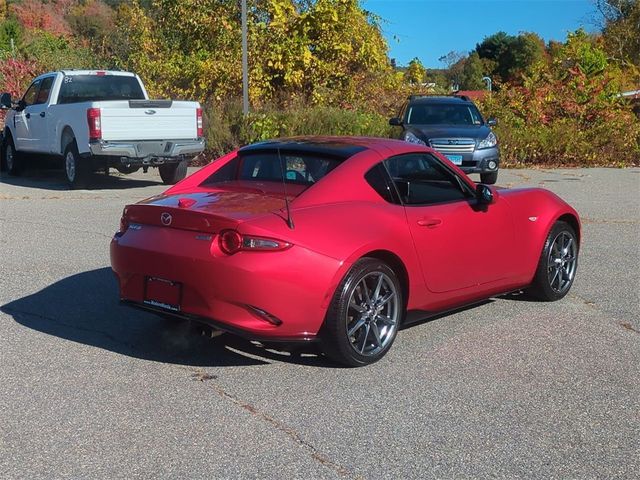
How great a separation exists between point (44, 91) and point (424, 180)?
11648mm

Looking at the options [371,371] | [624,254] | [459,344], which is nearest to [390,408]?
[371,371]

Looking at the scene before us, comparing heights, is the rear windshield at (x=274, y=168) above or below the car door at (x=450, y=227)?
above

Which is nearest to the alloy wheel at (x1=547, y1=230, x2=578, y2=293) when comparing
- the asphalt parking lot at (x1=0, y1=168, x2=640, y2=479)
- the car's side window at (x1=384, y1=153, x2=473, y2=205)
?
the asphalt parking lot at (x1=0, y1=168, x2=640, y2=479)

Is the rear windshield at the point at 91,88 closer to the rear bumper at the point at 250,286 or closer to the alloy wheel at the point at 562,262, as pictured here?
the alloy wheel at the point at 562,262

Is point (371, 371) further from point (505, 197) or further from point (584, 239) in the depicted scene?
point (584, 239)

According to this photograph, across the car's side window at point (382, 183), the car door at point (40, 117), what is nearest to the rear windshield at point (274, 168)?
the car's side window at point (382, 183)

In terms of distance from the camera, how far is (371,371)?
519cm

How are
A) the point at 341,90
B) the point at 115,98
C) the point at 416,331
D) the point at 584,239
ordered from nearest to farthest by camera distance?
the point at 416,331, the point at 584,239, the point at 115,98, the point at 341,90

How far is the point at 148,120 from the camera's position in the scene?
543 inches

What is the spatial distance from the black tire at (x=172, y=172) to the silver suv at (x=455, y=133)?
13.9 ft

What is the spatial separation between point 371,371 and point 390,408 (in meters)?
0.64

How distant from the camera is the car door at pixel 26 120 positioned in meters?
16.1

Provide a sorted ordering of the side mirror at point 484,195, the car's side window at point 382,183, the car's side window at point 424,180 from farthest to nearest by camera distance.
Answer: the side mirror at point 484,195 < the car's side window at point 424,180 < the car's side window at point 382,183

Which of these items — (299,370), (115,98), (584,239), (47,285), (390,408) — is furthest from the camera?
(115,98)
